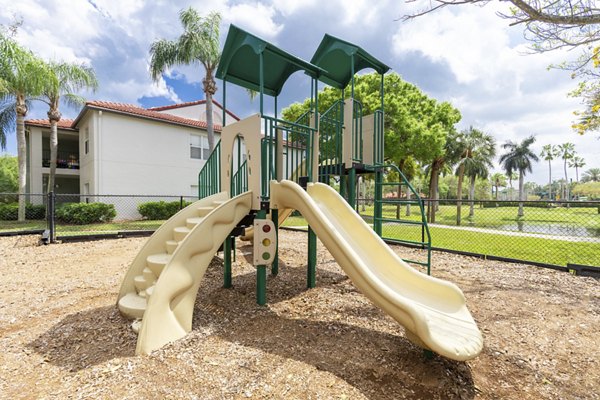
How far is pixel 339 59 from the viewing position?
17.8ft

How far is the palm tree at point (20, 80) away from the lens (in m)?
10.3

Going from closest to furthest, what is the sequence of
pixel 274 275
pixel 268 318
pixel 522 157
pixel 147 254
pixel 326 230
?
pixel 326 230, pixel 268 318, pixel 147 254, pixel 274 275, pixel 522 157

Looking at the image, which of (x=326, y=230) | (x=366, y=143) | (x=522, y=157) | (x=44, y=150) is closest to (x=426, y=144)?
(x=366, y=143)

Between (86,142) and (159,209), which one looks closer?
(159,209)

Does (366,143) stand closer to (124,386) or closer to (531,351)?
(531,351)

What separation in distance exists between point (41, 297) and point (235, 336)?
337 centimetres

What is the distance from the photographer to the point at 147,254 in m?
3.86

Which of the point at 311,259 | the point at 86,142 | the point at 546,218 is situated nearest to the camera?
the point at 311,259

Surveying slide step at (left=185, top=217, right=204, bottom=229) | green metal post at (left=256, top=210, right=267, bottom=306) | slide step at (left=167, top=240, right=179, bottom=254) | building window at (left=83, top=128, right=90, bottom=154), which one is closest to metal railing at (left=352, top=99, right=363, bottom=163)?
green metal post at (left=256, top=210, right=267, bottom=306)

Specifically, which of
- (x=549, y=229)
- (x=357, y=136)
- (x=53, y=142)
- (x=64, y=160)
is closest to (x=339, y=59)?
(x=357, y=136)

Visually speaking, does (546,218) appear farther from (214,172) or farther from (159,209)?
(159,209)

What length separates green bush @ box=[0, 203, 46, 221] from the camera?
13266mm

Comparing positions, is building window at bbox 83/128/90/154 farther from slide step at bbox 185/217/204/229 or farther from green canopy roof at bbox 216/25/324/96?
slide step at bbox 185/217/204/229

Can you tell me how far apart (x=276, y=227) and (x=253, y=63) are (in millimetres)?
2854
